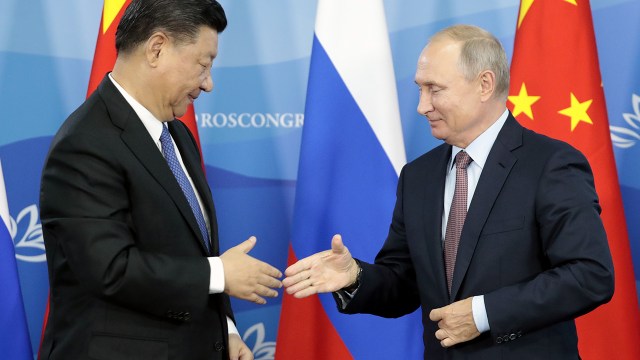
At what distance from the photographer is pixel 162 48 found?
87.7 inches

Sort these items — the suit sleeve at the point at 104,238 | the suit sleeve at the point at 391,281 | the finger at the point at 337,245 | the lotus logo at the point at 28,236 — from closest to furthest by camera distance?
1. the suit sleeve at the point at 104,238
2. the finger at the point at 337,245
3. the suit sleeve at the point at 391,281
4. the lotus logo at the point at 28,236

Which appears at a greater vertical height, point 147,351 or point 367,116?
point 367,116

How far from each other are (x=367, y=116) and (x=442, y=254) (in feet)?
3.67

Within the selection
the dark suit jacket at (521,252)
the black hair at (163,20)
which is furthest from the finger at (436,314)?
the black hair at (163,20)

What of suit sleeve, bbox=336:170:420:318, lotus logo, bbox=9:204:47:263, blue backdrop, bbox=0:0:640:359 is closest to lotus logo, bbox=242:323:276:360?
blue backdrop, bbox=0:0:640:359

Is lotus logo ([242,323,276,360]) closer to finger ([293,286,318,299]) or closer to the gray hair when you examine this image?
finger ([293,286,318,299])

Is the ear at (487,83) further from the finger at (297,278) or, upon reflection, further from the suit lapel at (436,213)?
the finger at (297,278)

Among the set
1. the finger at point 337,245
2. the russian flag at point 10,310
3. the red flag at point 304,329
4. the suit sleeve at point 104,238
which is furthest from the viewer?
the red flag at point 304,329

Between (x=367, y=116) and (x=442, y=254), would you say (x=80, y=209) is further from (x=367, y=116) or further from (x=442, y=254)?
(x=367, y=116)

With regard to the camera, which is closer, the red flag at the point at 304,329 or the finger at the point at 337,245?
the finger at the point at 337,245

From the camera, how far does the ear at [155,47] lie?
2.21 m

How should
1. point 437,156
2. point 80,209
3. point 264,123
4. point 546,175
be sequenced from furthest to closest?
point 264,123 < point 437,156 < point 546,175 < point 80,209

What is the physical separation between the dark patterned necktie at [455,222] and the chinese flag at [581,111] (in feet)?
3.50

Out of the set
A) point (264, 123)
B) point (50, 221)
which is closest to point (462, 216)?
point (50, 221)
